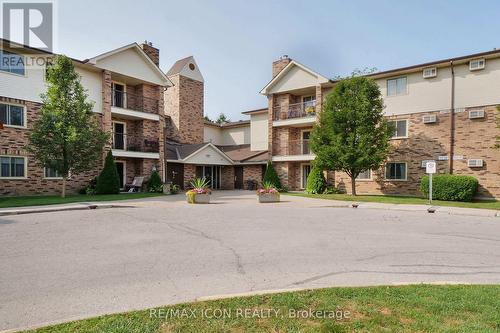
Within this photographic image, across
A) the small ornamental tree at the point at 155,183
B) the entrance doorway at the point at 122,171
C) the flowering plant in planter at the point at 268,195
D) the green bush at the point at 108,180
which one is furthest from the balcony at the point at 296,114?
the green bush at the point at 108,180

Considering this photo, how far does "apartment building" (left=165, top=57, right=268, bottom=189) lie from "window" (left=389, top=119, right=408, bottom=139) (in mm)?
10768

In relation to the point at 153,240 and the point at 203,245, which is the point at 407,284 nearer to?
the point at 203,245

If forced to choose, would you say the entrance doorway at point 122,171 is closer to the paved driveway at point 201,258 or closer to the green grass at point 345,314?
the paved driveway at point 201,258

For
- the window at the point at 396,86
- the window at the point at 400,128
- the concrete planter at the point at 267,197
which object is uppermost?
the window at the point at 396,86

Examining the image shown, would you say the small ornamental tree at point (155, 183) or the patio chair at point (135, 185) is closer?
the small ornamental tree at point (155, 183)

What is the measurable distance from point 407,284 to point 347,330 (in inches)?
72.4

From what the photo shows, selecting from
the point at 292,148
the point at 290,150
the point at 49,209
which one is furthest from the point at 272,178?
the point at 49,209

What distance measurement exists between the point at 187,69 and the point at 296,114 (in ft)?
43.0

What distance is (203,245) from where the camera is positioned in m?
7.82

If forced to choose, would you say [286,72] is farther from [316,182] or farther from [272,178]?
[316,182]

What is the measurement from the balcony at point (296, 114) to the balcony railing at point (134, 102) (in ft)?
32.5

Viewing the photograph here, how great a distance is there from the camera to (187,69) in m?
35.1

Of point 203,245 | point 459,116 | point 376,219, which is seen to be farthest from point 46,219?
point 459,116

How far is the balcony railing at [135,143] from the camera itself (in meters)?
25.7
